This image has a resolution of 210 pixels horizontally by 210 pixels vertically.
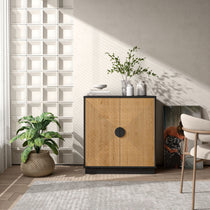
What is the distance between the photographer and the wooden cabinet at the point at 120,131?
3.84m

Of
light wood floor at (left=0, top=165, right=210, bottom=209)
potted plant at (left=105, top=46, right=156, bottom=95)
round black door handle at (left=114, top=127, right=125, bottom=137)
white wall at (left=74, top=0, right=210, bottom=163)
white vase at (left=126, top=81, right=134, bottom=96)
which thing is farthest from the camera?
white wall at (left=74, top=0, right=210, bottom=163)

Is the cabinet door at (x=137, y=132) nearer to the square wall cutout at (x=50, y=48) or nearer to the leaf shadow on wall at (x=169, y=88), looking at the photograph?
the leaf shadow on wall at (x=169, y=88)

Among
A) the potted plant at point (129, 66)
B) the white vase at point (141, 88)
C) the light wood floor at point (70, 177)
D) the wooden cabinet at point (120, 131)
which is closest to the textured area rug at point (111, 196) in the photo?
the light wood floor at point (70, 177)

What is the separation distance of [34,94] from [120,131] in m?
1.42

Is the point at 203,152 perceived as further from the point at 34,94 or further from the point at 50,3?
the point at 50,3

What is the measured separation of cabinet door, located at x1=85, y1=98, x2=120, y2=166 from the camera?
12.6 feet

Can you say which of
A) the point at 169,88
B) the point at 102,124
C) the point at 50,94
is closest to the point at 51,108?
the point at 50,94

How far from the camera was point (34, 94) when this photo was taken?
4.41 meters

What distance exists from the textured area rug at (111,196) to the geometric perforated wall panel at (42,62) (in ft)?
3.79

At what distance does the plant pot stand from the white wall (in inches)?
35.8

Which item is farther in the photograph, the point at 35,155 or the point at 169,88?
the point at 169,88

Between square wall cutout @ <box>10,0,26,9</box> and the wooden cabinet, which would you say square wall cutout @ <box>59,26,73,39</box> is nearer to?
square wall cutout @ <box>10,0,26,9</box>

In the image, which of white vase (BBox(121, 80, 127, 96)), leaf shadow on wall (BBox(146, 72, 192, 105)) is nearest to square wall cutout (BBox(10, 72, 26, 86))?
white vase (BBox(121, 80, 127, 96))

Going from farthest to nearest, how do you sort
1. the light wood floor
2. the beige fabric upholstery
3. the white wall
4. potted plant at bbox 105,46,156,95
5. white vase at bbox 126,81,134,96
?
1. the white wall
2. potted plant at bbox 105,46,156,95
3. white vase at bbox 126,81,134,96
4. the light wood floor
5. the beige fabric upholstery
